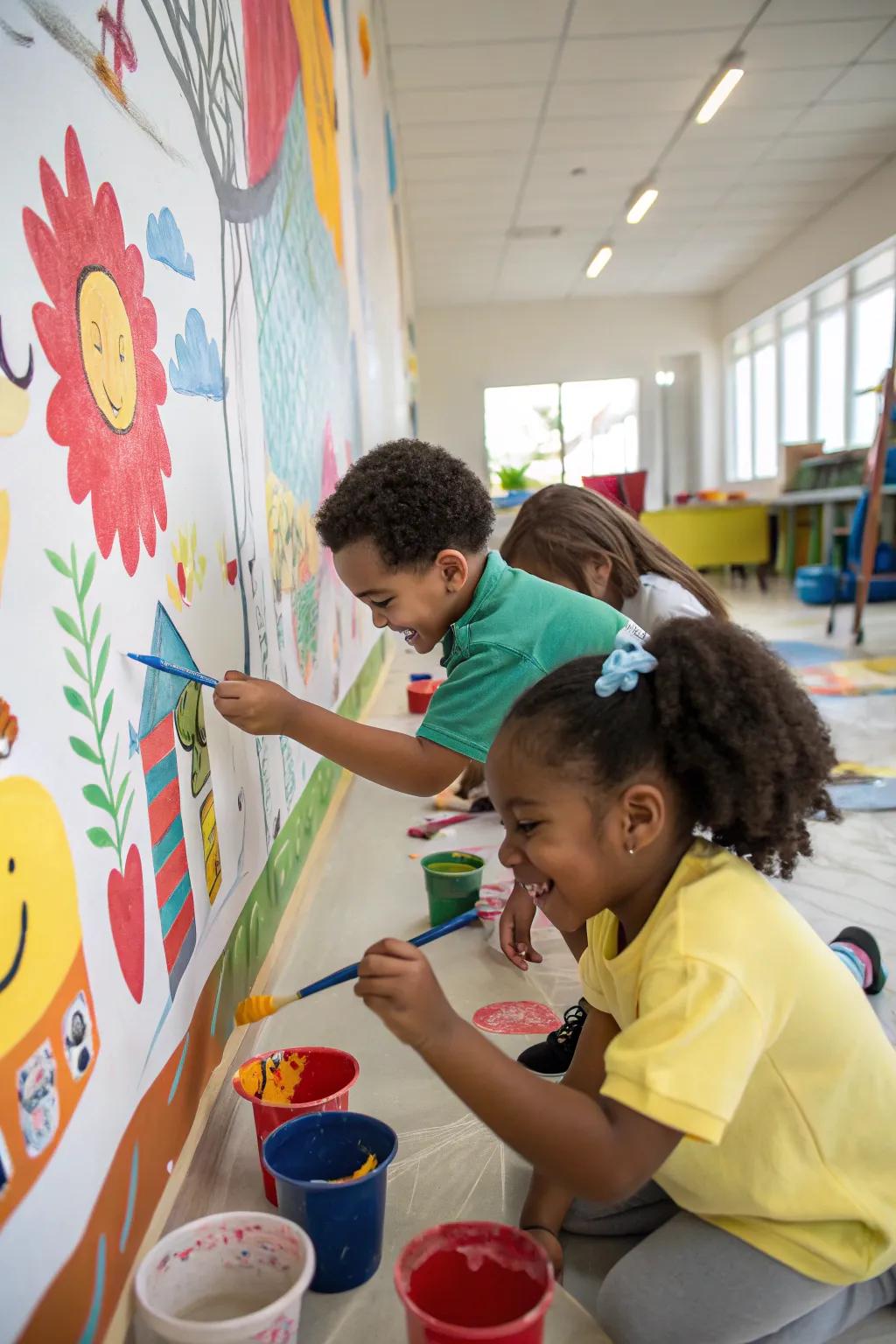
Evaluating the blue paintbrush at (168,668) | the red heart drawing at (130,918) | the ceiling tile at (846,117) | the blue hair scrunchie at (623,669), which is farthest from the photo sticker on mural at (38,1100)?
the ceiling tile at (846,117)

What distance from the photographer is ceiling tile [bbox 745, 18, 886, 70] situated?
5109 millimetres

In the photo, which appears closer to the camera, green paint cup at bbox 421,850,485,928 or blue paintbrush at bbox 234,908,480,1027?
blue paintbrush at bbox 234,908,480,1027

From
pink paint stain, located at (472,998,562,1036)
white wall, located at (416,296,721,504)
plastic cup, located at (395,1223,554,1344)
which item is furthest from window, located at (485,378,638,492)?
plastic cup, located at (395,1223,554,1344)

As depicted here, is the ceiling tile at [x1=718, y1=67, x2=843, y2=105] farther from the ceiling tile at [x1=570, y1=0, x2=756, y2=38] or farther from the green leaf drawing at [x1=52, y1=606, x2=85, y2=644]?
the green leaf drawing at [x1=52, y1=606, x2=85, y2=644]

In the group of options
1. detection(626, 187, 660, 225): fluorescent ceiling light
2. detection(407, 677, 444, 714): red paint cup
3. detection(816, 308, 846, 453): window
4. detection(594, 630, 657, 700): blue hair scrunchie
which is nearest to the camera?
detection(594, 630, 657, 700): blue hair scrunchie

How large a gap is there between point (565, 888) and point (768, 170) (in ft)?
25.0

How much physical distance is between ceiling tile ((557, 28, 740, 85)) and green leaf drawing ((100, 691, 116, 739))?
5.31 meters

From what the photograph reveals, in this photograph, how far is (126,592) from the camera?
935 millimetres

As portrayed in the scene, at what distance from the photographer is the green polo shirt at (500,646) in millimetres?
1369

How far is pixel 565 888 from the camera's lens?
883mm

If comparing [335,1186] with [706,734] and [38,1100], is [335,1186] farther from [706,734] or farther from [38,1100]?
[706,734]

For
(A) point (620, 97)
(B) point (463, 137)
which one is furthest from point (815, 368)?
(B) point (463, 137)

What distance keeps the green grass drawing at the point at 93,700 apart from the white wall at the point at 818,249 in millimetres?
7759

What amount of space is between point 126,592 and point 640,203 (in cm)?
749
